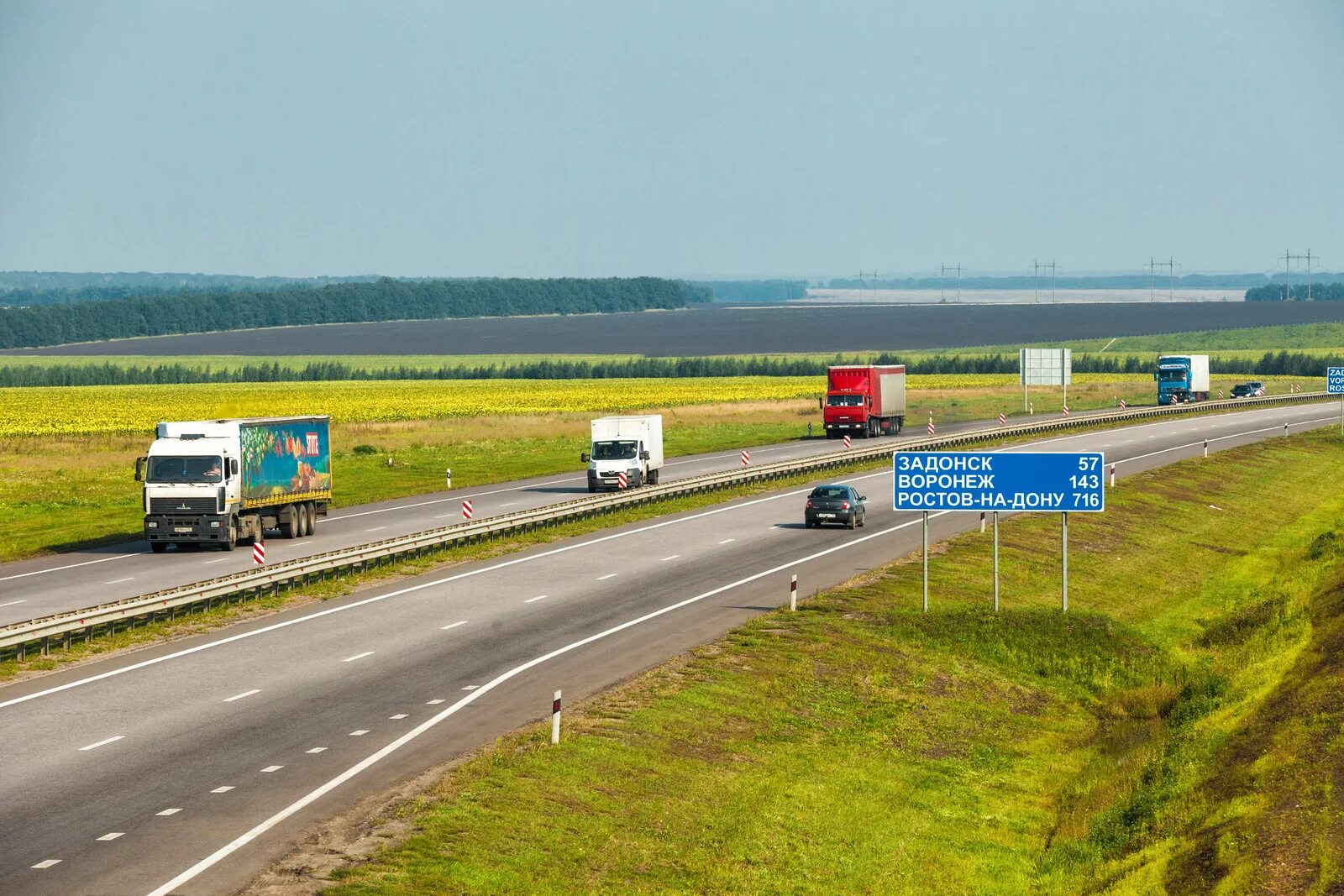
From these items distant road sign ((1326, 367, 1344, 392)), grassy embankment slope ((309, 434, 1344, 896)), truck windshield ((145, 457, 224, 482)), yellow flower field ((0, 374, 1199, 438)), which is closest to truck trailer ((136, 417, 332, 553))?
truck windshield ((145, 457, 224, 482))

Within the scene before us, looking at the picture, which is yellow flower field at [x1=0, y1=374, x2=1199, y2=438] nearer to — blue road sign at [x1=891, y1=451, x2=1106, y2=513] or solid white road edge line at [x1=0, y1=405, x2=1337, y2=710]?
solid white road edge line at [x1=0, y1=405, x2=1337, y2=710]

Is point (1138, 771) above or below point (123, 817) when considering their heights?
below

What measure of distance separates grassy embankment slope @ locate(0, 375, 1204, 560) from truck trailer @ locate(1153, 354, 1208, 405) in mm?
5988

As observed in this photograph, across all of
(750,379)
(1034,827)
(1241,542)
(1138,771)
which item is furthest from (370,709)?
(750,379)

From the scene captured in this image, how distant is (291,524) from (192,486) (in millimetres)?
4692

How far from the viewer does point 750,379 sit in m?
186

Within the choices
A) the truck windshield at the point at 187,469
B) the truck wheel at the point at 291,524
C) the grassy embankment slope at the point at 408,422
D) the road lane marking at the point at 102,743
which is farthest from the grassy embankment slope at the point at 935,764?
the grassy embankment slope at the point at 408,422

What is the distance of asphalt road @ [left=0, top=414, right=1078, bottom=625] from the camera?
136 ft

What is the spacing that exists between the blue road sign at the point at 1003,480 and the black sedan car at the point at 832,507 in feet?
57.0

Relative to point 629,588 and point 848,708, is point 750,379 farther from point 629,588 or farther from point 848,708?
point 848,708

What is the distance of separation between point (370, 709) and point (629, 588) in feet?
49.4

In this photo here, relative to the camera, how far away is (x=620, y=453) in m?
66.9

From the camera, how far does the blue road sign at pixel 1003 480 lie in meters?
37.8

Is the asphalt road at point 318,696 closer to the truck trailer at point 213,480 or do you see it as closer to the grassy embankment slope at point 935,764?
the grassy embankment slope at point 935,764
